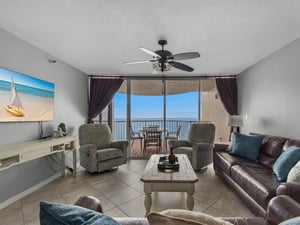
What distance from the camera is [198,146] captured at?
3.84 m

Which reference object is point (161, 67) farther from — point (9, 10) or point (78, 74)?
point (78, 74)

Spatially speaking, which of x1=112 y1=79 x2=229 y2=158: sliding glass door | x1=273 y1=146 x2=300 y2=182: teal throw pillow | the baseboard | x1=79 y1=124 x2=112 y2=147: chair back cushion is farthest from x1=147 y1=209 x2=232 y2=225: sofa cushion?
x1=112 y1=79 x2=229 y2=158: sliding glass door

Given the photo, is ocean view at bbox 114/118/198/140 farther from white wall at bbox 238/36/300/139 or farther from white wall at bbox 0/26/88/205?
white wall at bbox 238/36/300/139

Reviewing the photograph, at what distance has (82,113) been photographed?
4.77 metres

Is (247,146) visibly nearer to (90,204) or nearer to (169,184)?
(169,184)

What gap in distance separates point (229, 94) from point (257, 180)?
10.9 feet

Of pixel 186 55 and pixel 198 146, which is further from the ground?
pixel 186 55

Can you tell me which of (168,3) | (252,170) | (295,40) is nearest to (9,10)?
(168,3)

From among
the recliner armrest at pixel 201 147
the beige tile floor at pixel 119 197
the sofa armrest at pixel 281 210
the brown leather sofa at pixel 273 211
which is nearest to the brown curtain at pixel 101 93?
the beige tile floor at pixel 119 197

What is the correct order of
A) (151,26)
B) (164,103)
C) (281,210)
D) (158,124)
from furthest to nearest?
(158,124), (164,103), (151,26), (281,210)

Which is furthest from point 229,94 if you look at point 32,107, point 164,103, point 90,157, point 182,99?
point 32,107

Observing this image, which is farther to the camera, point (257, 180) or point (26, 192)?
point (26, 192)

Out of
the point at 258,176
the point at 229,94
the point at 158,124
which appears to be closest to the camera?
the point at 258,176

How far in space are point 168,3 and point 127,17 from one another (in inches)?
21.2
